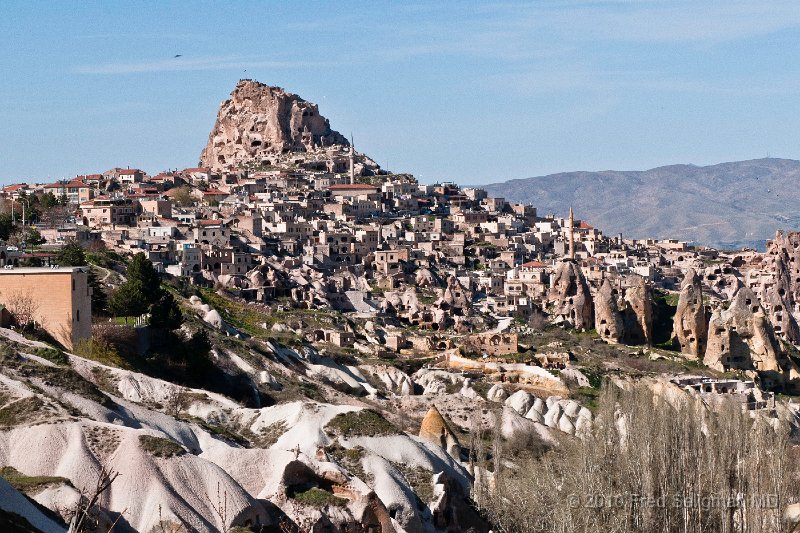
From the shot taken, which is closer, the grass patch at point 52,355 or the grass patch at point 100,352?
the grass patch at point 52,355

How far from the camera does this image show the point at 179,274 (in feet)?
265

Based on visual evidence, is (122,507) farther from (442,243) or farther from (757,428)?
(442,243)

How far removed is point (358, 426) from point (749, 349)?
39.4 metres

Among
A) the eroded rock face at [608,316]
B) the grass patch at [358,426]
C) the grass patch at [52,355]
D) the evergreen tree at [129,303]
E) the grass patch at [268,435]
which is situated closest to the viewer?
the grass patch at [358,426]

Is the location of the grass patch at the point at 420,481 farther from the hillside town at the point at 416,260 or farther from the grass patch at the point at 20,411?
the hillside town at the point at 416,260

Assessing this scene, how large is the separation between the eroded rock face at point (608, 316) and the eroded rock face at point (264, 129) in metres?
68.3

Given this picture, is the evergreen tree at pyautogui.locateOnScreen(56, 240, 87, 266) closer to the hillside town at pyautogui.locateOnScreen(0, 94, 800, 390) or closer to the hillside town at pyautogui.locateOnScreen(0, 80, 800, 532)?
the hillside town at pyautogui.locateOnScreen(0, 80, 800, 532)

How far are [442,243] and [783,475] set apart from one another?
70205 millimetres

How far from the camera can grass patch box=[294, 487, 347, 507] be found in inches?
1267

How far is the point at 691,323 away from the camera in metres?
78.2

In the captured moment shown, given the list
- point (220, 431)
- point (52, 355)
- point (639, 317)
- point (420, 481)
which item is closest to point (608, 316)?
point (639, 317)

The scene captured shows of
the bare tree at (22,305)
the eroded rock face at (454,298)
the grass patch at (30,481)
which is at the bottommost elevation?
the eroded rock face at (454,298)

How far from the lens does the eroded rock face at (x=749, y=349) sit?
73438 millimetres

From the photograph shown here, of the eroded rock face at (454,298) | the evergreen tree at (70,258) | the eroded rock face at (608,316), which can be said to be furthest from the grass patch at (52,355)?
the eroded rock face at (454,298)
